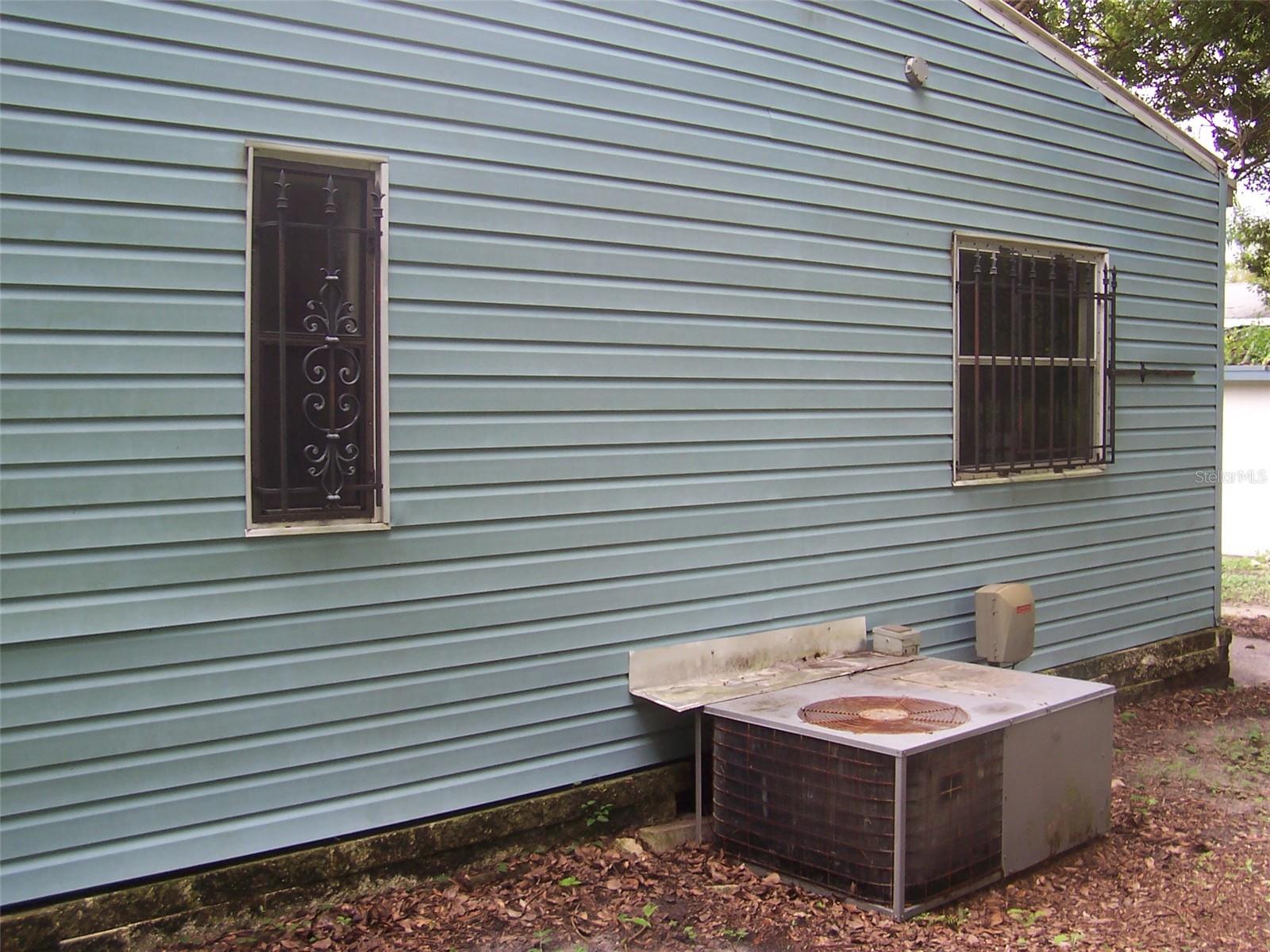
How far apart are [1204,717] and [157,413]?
22.0 ft

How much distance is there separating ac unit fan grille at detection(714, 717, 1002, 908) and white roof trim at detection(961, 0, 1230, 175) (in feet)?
14.3

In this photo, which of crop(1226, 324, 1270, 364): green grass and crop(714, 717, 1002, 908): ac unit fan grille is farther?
crop(1226, 324, 1270, 364): green grass

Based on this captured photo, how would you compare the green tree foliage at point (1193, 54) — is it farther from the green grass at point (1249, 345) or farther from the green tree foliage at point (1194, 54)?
the green grass at point (1249, 345)

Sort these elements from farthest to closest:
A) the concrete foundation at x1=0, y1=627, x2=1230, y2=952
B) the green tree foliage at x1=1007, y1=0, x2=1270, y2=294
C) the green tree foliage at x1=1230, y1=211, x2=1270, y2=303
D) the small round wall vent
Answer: the green tree foliage at x1=1230, y1=211, x2=1270, y2=303 < the green tree foliage at x1=1007, y1=0, x2=1270, y2=294 < the small round wall vent < the concrete foundation at x1=0, y1=627, x2=1230, y2=952

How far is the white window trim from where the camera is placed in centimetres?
379

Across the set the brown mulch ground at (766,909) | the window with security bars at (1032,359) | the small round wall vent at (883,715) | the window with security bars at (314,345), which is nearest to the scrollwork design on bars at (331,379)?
the window with security bars at (314,345)

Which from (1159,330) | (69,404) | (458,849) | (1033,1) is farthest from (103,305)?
(1033,1)

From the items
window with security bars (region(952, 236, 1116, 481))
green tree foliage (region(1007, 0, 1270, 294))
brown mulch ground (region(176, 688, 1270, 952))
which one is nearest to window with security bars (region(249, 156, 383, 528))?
brown mulch ground (region(176, 688, 1270, 952))

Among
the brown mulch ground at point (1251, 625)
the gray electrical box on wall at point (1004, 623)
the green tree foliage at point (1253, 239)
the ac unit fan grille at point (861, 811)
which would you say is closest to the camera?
the ac unit fan grille at point (861, 811)

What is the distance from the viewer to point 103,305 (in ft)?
11.6

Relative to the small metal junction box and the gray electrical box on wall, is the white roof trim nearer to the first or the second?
the gray electrical box on wall

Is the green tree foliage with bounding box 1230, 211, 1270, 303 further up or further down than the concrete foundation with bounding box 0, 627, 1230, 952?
further up

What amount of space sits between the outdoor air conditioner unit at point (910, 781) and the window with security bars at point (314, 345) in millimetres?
1832

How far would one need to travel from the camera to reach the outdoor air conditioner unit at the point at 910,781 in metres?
4.06
